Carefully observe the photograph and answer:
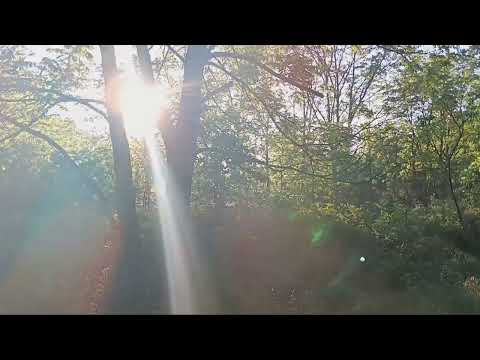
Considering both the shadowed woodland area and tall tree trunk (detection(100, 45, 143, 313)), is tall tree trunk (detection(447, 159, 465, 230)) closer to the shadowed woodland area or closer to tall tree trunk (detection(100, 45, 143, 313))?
the shadowed woodland area

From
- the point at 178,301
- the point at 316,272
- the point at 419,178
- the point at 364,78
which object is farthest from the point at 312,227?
the point at 364,78

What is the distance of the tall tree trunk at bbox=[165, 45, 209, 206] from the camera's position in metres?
6.28

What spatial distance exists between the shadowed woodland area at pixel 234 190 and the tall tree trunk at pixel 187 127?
22 millimetres

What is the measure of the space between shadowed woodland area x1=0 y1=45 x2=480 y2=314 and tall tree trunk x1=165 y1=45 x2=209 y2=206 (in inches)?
0.9

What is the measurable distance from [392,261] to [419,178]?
3.19m

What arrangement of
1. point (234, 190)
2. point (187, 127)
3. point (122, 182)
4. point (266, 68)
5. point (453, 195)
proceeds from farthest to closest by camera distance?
1. point (453, 195)
2. point (234, 190)
3. point (187, 127)
4. point (122, 182)
5. point (266, 68)

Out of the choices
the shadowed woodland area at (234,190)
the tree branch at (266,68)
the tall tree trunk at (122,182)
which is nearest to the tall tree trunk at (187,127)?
the shadowed woodland area at (234,190)

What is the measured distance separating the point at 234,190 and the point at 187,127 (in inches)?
81.6

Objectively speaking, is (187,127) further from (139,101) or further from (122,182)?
(122,182)

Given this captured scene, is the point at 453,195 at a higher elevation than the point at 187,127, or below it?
below

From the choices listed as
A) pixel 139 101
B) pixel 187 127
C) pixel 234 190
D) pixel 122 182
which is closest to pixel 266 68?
pixel 187 127

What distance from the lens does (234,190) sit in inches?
314
